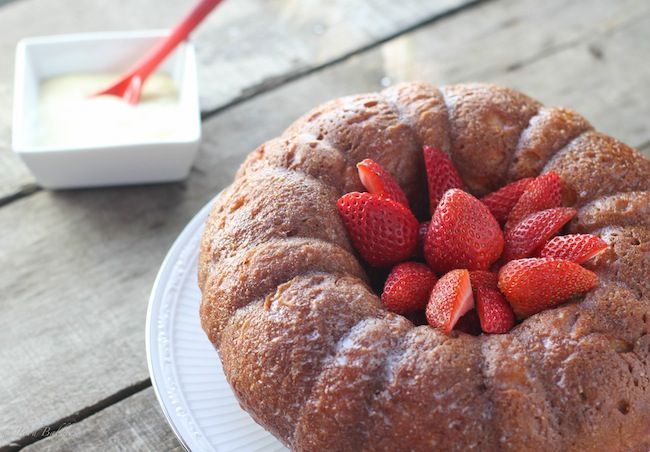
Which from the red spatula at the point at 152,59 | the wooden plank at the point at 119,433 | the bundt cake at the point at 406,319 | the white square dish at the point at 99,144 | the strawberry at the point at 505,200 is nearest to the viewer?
the bundt cake at the point at 406,319

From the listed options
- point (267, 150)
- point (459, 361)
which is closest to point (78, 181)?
point (267, 150)

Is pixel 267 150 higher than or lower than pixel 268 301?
higher

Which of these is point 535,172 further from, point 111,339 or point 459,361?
point 111,339

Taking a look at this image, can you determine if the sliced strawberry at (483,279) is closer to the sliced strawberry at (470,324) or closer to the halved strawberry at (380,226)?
the sliced strawberry at (470,324)

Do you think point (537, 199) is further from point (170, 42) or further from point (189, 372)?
point (170, 42)

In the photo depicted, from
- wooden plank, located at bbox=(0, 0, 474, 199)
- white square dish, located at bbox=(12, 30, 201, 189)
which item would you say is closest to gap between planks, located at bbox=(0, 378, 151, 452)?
white square dish, located at bbox=(12, 30, 201, 189)

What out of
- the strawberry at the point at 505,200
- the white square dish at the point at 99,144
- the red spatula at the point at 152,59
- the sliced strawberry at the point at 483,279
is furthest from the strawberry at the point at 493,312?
the red spatula at the point at 152,59

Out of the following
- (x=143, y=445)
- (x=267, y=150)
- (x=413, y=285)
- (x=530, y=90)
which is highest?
(x=267, y=150)
